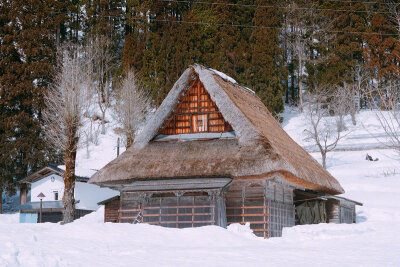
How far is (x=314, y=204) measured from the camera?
2184 centimetres

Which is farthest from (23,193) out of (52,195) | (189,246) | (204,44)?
(189,246)

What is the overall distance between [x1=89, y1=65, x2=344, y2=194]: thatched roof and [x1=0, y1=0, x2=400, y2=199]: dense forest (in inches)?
714

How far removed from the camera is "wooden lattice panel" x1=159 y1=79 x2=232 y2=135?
1955 cm

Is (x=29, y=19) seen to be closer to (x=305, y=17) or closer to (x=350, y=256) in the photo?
(x=305, y=17)

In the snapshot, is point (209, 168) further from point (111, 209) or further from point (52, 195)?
point (52, 195)

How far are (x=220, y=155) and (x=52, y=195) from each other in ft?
61.5

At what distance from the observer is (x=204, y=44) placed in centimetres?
4812

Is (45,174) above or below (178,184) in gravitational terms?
above

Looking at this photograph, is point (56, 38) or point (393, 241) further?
point (56, 38)

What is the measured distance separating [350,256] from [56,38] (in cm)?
4585

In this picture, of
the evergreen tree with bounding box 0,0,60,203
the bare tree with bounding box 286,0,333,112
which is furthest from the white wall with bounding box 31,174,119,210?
the bare tree with bounding box 286,0,333,112

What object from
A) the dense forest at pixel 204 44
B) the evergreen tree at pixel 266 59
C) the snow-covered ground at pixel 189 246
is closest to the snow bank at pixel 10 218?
the dense forest at pixel 204 44

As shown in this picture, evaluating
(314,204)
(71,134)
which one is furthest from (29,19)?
(314,204)

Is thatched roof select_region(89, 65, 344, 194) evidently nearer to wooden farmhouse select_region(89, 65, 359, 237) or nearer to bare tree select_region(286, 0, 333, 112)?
wooden farmhouse select_region(89, 65, 359, 237)
